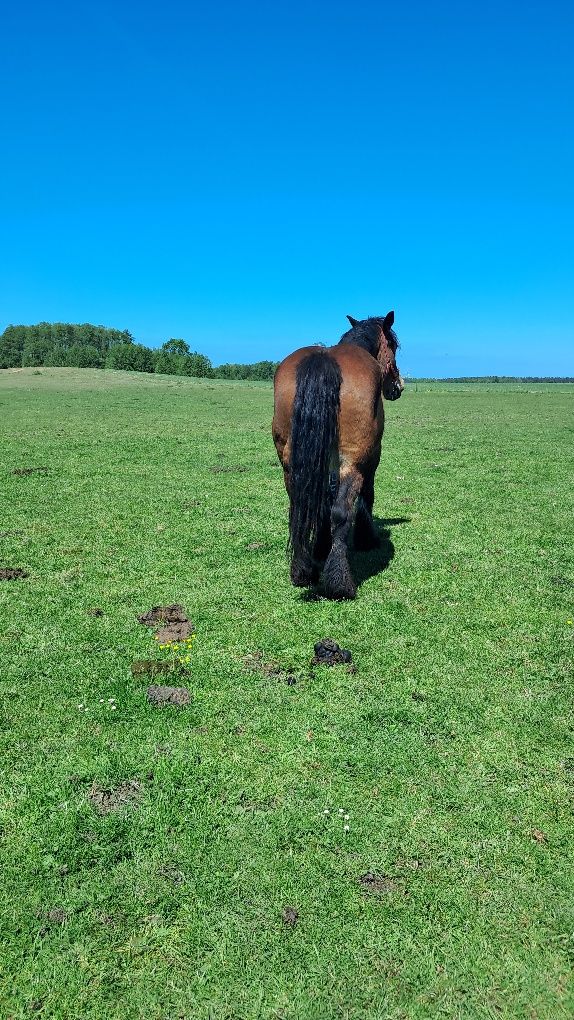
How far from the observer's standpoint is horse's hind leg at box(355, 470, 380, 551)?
719 cm

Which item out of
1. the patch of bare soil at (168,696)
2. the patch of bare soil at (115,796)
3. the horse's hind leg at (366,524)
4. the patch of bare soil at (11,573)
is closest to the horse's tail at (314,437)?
the horse's hind leg at (366,524)

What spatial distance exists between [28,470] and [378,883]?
11.6 meters

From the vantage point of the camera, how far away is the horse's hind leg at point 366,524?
283 inches

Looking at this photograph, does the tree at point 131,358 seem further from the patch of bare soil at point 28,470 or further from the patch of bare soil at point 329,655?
the patch of bare soil at point 329,655

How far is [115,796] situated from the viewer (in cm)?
346

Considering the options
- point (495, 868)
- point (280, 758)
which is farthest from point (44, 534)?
point (495, 868)

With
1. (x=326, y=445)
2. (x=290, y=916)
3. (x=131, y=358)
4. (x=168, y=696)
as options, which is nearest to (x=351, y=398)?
(x=326, y=445)

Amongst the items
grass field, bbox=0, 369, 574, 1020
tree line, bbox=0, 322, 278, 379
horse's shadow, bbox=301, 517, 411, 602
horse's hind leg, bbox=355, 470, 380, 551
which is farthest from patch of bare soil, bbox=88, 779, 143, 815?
tree line, bbox=0, 322, 278, 379

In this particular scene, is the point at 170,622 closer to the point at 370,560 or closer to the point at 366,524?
the point at 370,560

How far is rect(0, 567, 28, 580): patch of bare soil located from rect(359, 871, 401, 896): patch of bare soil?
523cm

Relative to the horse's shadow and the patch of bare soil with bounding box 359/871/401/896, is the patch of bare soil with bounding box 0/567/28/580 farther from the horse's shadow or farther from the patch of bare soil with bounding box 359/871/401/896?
the patch of bare soil with bounding box 359/871/401/896

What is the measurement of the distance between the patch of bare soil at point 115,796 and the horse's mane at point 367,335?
4.98 m

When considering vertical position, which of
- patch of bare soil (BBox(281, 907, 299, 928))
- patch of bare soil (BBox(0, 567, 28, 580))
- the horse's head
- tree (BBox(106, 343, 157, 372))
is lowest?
patch of bare soil (BBox(281, 907, 299, 928))

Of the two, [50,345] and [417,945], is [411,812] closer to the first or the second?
[417,945]
